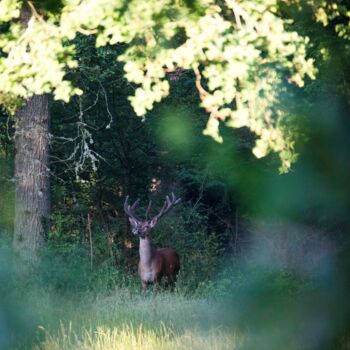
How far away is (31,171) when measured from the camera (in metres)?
17.3

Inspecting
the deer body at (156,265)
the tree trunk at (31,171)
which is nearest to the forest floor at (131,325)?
the tree trunk at (31,171)

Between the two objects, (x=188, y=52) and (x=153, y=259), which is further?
(x=153, y=259)

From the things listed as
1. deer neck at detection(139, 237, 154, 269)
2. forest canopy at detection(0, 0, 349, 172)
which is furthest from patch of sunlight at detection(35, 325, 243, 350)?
deer neck at detection(139, 237, 154, 269)

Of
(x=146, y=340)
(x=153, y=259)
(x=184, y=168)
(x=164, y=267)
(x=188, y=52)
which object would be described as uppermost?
(x=188, y=52)

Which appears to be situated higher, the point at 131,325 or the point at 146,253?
the point at 131,325

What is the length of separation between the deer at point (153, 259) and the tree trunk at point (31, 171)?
1.86 metres

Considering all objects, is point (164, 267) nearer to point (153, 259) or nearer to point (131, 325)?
point (153, 259)

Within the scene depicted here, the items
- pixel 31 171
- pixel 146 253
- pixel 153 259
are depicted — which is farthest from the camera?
pixel 146 253

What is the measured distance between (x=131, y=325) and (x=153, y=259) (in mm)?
8360

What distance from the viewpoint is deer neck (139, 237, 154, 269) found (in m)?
18.1

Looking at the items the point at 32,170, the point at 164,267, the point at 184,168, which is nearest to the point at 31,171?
the point at 32,170

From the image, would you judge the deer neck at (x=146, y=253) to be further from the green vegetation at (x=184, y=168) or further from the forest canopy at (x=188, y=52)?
the forest canopy at (x=188, y=52)

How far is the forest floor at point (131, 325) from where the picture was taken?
372 inches

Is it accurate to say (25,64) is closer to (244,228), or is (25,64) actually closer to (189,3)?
(189,3)
